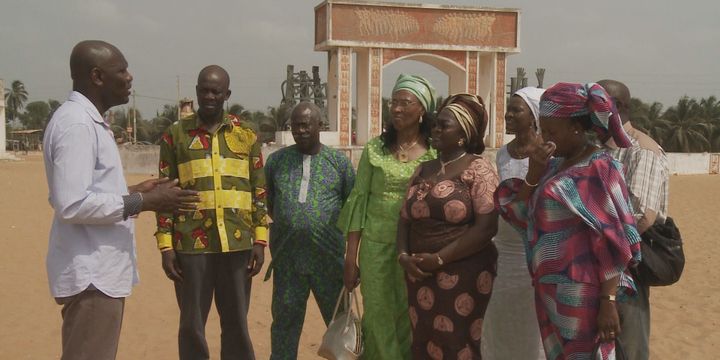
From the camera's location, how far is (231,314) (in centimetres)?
367

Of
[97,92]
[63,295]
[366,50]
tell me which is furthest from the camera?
[366,50]

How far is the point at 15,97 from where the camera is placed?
2744 inches

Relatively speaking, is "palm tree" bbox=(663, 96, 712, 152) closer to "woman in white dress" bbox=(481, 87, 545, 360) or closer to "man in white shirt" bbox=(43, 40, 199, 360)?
"woman in white dress" bbox=(481, 87, 545, 360)

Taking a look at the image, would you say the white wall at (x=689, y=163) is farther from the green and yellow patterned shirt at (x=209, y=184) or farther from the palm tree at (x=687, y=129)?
the green and yellow patterned shirt at (x=209, y=184)

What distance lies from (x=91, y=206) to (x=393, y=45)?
21.7 meters

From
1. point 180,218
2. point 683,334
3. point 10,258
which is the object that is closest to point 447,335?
point 180,218

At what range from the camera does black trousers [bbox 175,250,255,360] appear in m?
3.55

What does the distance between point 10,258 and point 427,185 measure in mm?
7098

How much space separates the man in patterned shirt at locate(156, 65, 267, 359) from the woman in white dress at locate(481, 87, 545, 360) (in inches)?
51.0

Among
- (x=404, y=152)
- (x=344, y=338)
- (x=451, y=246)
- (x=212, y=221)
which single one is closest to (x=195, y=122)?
(x=212, y=221)

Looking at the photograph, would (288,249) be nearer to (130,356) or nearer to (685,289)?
(130,356)

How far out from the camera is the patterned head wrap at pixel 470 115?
3.17m

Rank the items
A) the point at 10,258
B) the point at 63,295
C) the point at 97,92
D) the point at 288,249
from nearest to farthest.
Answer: the point at 63,295 → the point at 97,92 → the point at 288,249 → the point at 10,258

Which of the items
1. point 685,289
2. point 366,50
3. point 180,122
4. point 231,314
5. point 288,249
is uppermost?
point 366,50
